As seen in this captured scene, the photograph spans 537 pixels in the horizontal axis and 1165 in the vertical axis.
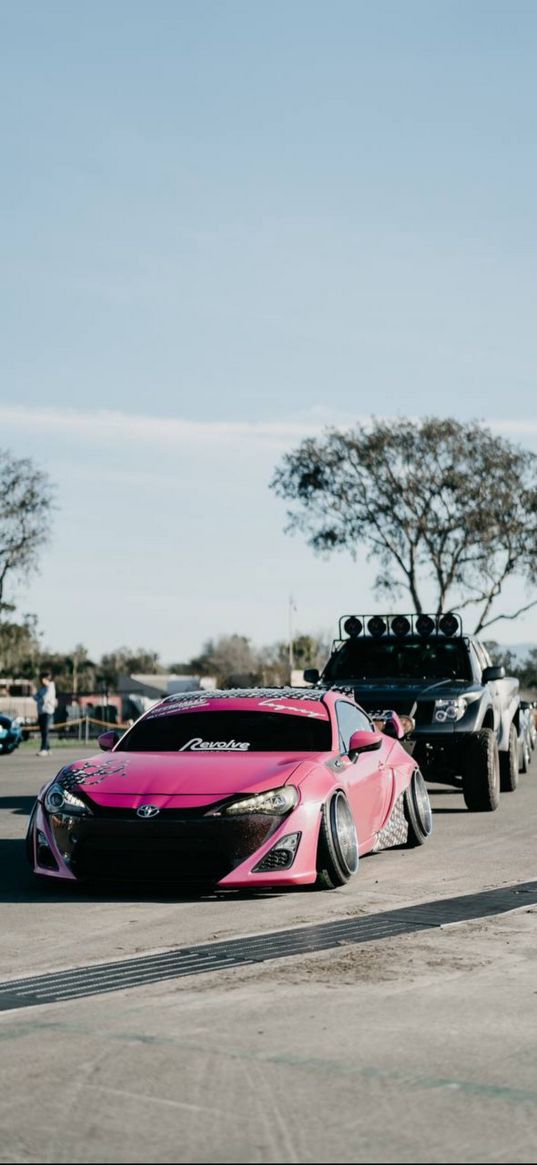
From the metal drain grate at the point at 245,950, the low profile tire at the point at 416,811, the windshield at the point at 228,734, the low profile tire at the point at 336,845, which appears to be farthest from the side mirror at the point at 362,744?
the metal drain grate at the point at 245,950

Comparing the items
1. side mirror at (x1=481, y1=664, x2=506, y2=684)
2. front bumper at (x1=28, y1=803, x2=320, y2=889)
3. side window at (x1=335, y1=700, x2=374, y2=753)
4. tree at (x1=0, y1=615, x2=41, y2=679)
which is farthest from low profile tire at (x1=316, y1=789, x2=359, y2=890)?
tree at (x1=0, y1=615, x2=41, y2=679)

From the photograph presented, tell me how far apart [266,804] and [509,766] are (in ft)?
32.4

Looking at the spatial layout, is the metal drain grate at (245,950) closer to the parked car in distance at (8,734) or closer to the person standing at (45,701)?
the parked car in distance at (8,734)

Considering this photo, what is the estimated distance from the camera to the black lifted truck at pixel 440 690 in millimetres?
15828

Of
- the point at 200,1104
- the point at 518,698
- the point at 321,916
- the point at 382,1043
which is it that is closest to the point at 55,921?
the point at 321,916

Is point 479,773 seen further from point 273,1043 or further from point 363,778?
point 273,1043

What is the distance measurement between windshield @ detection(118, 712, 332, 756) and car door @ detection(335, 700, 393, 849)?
0.24m

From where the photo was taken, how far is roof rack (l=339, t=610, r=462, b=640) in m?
17.9

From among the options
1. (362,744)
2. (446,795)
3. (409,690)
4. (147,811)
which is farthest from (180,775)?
(446,795)

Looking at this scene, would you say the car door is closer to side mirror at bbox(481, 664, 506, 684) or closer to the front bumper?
the front bumper

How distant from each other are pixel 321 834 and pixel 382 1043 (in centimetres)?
389

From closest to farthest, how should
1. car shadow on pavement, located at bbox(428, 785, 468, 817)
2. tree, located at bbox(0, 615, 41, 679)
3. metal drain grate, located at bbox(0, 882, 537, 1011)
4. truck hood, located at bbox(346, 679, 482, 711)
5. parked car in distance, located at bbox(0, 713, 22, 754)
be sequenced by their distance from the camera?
metal drain grate, located at bbox(0, 882, 537, 1011)
truck hood, located at bbox(346, 679, 482, 711)
car shadow on pavement, located at bbox(428, 785, 468, 817)
parked car in distance, located at bbox(0, 713, 22, 754)
tree, located at bbox(0, 615, 41, 679)

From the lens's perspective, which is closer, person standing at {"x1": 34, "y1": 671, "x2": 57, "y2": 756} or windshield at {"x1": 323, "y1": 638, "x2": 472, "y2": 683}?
windshield at {"x1": 323, "y1": 638, "x2": 472, "y2": 683}

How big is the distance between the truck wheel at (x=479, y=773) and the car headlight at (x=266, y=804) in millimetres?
6734
